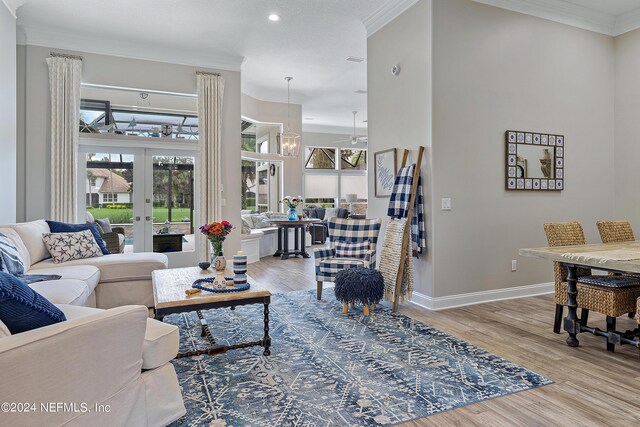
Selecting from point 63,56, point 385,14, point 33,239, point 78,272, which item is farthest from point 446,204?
point 63,56

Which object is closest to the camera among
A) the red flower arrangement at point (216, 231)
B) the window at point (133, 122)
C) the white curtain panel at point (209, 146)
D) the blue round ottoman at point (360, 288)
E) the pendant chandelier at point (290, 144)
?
the red flower arrangement at point (216, 231)

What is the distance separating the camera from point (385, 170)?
473 centimetres

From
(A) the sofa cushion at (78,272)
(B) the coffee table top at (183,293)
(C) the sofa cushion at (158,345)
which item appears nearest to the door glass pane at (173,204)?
(A) the sofa cushion at (78,272)

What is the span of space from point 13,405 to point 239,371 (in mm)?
1416

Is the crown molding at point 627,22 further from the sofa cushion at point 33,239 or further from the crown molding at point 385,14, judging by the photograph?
the sofa cushion at point 33,239

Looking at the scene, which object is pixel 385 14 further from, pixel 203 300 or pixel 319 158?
pixel 319 158

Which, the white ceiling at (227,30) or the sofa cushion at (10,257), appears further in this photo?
the white ceiling at (227,30)

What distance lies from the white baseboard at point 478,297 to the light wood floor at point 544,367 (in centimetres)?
9

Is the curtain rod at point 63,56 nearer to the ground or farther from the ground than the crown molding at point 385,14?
nearer to the ground

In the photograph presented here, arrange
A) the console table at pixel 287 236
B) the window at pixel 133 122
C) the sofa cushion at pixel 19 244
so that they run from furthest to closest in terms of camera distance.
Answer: the console table at pixel 287 236 → the window at pixel 133 122 → the sofa cushion at pixel 19 244

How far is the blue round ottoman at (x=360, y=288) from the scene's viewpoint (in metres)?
3.69

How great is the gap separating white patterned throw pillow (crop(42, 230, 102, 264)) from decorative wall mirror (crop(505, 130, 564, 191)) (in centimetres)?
479

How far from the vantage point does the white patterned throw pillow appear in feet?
13.1

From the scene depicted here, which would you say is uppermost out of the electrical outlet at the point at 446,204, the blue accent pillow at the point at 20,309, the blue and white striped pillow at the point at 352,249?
the electrical outlet at the point at 446,204
